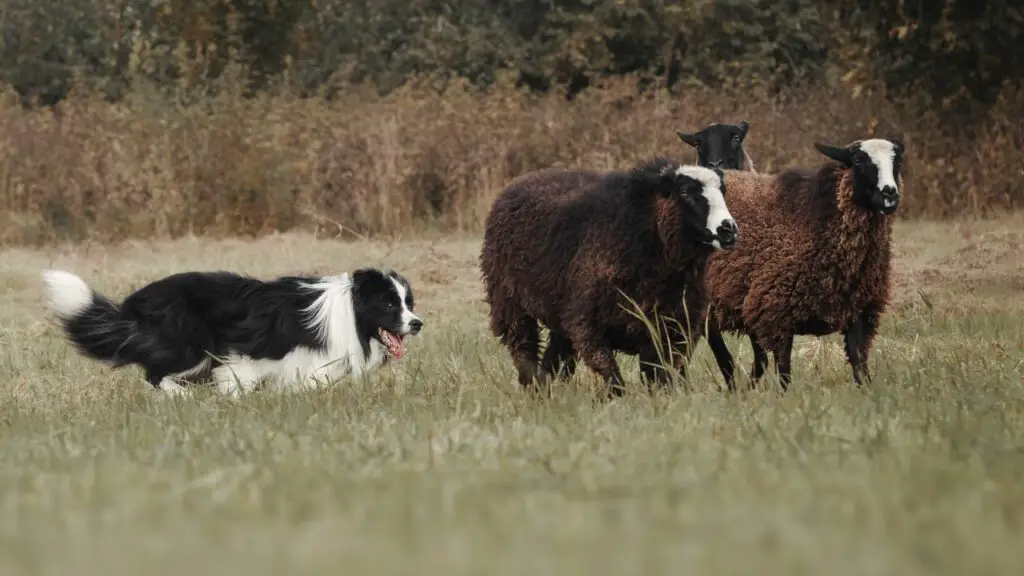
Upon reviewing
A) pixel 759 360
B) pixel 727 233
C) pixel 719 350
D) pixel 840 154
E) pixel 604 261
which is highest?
pixel 840 154

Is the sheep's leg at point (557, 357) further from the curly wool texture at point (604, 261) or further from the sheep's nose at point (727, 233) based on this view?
the sheep's nose at point (727, 233)

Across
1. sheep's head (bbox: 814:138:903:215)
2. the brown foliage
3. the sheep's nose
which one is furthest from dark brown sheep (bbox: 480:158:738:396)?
the brown foliage

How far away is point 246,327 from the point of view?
379 inches

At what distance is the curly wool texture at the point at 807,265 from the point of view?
9492 millimetres

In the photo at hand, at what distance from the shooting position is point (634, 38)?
3039 cm

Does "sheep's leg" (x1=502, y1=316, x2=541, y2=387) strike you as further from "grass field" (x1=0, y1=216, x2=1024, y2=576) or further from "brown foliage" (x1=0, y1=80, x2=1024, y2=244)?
"brown foliage" (x1=0, y1=80, x2=1024, y2=244)

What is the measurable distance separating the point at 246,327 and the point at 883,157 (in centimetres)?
406

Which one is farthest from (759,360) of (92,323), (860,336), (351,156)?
(351,156)

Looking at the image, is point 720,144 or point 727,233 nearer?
point 727,233

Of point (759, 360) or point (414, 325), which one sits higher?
point (414, 325)

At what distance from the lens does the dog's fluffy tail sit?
970 cm

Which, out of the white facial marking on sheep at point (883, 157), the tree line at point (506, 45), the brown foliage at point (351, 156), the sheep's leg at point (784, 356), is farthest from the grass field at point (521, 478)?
the tree line at point (506, 45)

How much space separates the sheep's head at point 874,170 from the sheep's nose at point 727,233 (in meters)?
1.54

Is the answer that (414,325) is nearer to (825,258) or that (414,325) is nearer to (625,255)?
(625,255)
